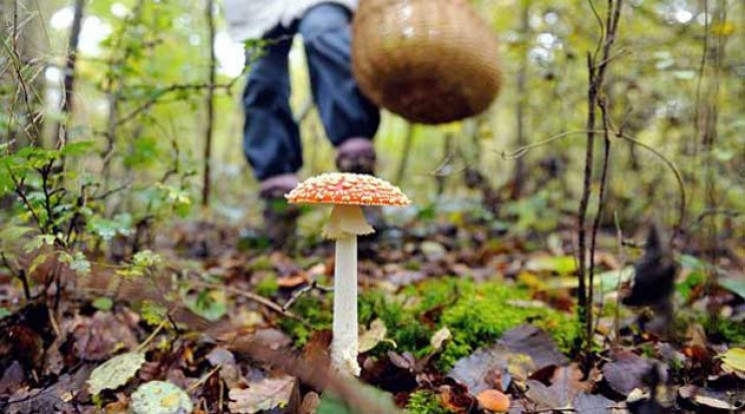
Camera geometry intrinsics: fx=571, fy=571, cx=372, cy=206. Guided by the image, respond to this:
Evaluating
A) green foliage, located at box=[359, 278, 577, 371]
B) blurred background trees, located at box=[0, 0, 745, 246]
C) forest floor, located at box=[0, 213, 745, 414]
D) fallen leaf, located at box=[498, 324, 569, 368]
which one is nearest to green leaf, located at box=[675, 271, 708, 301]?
forest floor, located at box=[0, 213, 745, 414]

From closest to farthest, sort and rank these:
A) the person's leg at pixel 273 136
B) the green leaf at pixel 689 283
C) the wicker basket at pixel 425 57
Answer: the green leaf at pixel 689 283 < the wicker basket at pixel 425 57 < the person's leg at pixel 273 136

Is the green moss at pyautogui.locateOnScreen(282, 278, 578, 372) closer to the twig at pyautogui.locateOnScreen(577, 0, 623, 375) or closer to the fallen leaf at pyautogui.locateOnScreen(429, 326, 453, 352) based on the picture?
the fallen leaf at pyautogui.locateOnScreen(429, 326, 453, 352)

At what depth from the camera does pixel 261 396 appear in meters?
1.68

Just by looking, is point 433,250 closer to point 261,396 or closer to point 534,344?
point 534,344

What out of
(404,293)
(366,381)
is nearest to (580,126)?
(404,293)

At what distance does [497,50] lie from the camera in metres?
3.26

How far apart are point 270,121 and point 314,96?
436 millimetres

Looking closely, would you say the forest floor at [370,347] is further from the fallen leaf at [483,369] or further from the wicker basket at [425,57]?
the wicker basket at [425,57]

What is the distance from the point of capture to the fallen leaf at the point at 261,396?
1627 mm

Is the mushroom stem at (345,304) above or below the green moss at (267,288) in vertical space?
above

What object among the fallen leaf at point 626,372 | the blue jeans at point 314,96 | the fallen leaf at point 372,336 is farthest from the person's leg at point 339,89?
the fallen leaf at point 626,372

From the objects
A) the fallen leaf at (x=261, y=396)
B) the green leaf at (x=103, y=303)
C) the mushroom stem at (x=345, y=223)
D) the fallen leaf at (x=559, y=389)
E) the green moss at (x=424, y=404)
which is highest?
the mushroom stem at (x=345, y=223)

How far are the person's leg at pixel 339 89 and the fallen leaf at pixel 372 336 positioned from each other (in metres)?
1.45

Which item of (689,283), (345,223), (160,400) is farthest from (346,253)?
(689,283)
